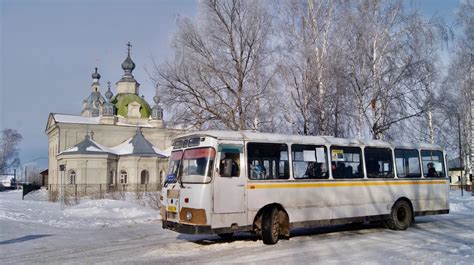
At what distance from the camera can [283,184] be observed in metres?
12.4

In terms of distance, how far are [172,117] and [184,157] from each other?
10.7 m

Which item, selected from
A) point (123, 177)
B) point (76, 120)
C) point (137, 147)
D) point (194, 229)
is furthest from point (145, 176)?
point (194, 229)

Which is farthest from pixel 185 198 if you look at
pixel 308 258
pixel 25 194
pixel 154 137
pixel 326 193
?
pixel 154 137

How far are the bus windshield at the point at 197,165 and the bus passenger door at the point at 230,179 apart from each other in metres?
0.21

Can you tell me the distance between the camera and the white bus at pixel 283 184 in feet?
37.3

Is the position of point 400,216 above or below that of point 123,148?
below

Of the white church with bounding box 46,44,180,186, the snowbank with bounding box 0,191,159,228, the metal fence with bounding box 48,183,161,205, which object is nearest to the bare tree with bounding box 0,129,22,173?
the white church with bounding box 46,44,180,186

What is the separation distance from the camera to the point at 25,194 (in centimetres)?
4856

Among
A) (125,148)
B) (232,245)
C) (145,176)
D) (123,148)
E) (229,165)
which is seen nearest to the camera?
(229,165)

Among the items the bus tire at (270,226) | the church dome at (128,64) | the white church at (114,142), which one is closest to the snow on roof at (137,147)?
the white church at (114,142)

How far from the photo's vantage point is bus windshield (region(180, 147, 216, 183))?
36.9 feet

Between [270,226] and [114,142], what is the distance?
5281cm

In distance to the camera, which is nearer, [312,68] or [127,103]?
[312,68]

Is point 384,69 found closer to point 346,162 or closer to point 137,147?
point 346,162
